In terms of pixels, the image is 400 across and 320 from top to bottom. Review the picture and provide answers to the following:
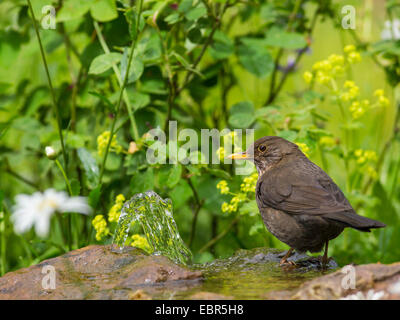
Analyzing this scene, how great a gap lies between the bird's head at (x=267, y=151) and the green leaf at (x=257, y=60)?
773 mm

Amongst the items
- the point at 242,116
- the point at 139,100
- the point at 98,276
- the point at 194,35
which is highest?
the point at 194,35

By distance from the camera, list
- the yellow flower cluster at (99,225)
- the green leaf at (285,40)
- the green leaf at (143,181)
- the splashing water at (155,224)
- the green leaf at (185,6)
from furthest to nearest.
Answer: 1. the green leaf at (285,40)
2. the green leaf at (185,6)
3. the green leaf at (143,181)
4. the yellow flower cluster at (99,225)
5. the splashing water at (155,224)

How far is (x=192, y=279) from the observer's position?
2.68 metres

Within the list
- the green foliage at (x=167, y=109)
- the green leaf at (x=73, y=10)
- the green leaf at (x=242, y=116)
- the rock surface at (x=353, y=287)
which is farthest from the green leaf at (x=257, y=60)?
the rock surface at (x=353, y=287)

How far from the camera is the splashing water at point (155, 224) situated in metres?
3.41

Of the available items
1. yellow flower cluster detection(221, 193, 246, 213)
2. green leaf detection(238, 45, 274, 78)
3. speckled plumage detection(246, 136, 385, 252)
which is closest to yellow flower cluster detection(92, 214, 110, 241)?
yellow flower cluster detection(221, 193, 246, 213)

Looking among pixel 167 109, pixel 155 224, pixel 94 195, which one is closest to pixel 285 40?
pixel 167 109

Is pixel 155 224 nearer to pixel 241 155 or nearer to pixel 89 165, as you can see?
pixel 89 165

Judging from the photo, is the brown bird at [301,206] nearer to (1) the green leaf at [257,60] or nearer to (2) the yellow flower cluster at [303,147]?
(2) the yellow flower cluster at [303,147]

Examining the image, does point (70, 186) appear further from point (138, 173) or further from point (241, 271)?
point (241, 271)

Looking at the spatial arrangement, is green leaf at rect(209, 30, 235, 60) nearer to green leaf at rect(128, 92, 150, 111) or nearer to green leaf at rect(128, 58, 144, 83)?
green leaf at rect(128, 92, 150, 111)

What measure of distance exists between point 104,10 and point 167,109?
89 cm

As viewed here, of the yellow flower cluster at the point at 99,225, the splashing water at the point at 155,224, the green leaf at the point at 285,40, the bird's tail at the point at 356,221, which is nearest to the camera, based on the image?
the bird's tail at the point at 356,221

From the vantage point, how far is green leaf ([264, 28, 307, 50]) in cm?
422
